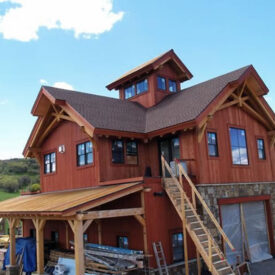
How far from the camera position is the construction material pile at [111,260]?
11.3 metres

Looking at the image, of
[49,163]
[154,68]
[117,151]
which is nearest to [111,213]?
[117,151]

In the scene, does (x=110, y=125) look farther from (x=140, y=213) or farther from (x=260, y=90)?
(x=260, y=90)

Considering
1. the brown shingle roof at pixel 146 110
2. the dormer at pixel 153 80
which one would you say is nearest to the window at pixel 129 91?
the dormer at pixel 153 80

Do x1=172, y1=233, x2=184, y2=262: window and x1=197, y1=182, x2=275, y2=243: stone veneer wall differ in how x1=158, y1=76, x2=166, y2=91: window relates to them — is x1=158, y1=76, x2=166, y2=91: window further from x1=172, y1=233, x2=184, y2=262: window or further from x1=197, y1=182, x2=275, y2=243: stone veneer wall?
x1=172, y1=233, x2=184, y2=262: window

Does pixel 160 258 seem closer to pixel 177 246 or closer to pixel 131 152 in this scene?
pixel 177 246

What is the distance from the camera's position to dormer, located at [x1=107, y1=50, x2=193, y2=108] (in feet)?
62.5

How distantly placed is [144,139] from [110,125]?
1.89m

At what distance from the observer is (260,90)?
16766mm

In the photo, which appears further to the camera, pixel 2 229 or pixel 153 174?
pixel 2 229

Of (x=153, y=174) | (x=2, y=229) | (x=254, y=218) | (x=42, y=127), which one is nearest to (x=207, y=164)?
(x=153, y=174)

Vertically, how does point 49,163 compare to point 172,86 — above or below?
below

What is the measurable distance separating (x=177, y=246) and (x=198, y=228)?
2.02 meters

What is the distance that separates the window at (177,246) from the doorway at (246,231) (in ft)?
7.56

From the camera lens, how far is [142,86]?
20016 mm
